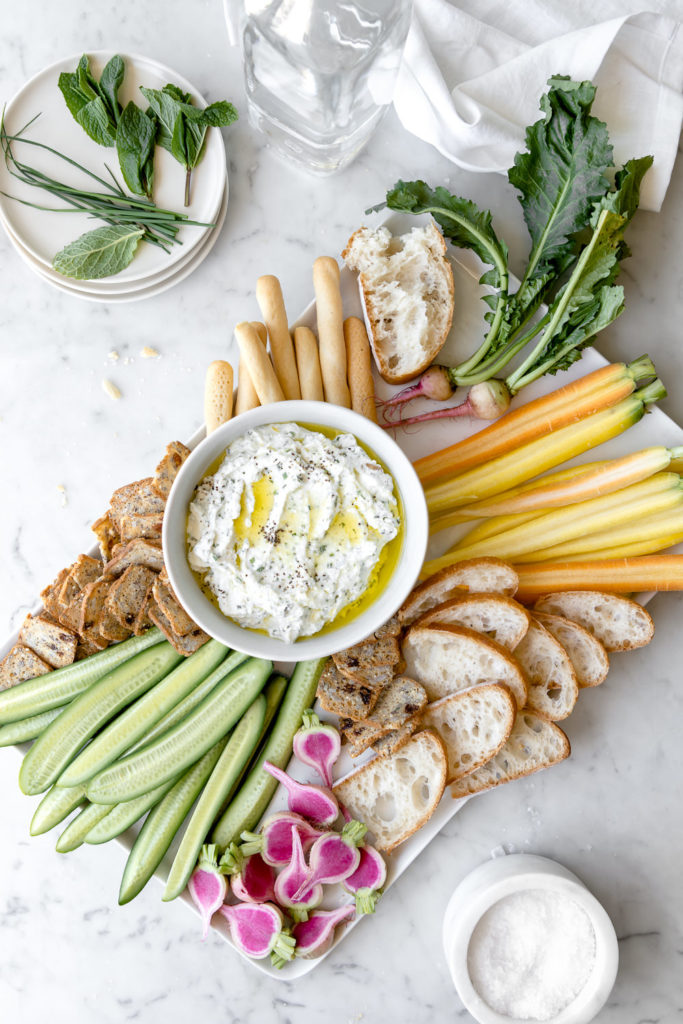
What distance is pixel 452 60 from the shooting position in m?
2.47

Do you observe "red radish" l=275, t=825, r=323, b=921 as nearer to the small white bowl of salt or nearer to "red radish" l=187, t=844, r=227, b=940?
"red radish" l=187, t=844, r=227, b=940

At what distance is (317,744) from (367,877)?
41 centimetres

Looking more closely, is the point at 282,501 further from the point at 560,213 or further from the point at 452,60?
the point at 452,60

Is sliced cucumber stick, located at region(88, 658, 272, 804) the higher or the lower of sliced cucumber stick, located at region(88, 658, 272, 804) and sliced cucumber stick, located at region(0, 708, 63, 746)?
the lower

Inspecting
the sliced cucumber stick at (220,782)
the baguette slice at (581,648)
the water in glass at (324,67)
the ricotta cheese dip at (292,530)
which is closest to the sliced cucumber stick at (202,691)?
the sliced cucumber stick at (220,782)

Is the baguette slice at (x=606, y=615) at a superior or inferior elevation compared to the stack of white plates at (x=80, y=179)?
inferior

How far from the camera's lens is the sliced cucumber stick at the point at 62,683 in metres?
2.32

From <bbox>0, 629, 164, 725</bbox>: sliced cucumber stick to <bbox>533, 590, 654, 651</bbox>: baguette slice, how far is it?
3.92 ft

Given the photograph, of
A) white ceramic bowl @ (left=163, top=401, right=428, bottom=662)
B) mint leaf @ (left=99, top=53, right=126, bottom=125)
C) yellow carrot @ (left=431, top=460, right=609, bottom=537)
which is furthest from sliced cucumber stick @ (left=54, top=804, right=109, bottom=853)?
mint leaf @ (left=99, top=53, right=126, bottom=125)

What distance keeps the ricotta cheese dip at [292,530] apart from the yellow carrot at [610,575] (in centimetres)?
60

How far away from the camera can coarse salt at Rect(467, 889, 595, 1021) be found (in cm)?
238

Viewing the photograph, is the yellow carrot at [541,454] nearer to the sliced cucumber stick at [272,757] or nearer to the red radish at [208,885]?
the sliced cucumber stick at [272,757]

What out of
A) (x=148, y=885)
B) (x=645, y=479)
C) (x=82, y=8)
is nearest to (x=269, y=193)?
(x=82, y=8)

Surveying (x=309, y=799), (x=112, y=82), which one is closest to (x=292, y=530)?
(x=309, y=799)
